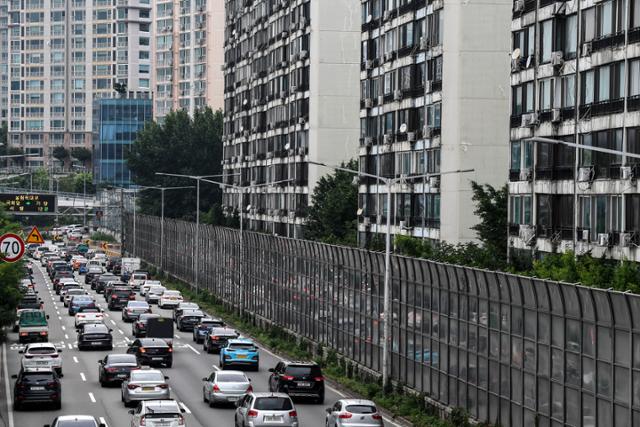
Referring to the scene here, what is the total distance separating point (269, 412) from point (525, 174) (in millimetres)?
25745

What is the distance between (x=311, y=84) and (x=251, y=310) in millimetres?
26943

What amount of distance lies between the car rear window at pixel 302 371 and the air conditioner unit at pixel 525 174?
54.8ft

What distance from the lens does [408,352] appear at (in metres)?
51.2

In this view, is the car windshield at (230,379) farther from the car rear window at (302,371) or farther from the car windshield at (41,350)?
the car windshield at (41,350)

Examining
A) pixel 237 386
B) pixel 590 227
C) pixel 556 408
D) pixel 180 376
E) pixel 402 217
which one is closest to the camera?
pixel 556 408

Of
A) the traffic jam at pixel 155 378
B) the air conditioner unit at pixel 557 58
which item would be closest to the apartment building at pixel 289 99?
the traffic jam at pixel 155 378

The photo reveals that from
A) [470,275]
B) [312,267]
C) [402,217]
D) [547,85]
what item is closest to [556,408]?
[470,275]

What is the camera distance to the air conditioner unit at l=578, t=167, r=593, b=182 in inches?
2208

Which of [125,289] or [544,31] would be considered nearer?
[544,31]

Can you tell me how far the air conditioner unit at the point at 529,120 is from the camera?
60.8 m

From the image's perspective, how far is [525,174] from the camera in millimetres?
63031

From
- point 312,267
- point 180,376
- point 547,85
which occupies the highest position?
point 547,85

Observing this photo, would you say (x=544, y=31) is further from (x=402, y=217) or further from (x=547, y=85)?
(x=402, y=217)

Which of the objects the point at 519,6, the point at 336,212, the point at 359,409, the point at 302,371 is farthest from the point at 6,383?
the point at 336,212
